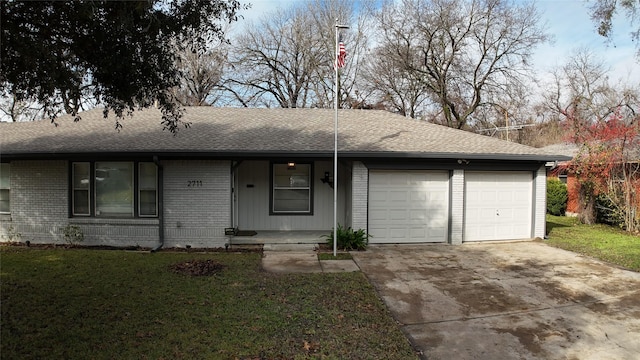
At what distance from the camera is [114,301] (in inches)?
232

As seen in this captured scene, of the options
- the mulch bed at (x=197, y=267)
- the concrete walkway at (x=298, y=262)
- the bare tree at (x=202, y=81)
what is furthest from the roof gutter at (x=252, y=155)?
the bare tree at (x=202, y=81)

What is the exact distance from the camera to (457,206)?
1097 cm

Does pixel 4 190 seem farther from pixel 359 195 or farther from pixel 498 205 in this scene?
pixel 498 205

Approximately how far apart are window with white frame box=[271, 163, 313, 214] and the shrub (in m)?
13.8

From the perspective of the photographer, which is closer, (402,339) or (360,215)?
(402,339)

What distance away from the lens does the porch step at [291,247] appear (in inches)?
397

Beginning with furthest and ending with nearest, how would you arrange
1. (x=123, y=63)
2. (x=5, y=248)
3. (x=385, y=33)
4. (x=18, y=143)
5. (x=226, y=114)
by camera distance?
(x=385, y=33) < (x=226, y=114) < (x=18, y=143) < (x=5, y=248) < (x=123, y=63)

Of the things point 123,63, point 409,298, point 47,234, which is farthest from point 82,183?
point 409,298

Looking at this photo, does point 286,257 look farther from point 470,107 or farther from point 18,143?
point 470,107

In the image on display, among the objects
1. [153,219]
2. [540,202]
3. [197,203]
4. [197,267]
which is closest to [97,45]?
[197,267]

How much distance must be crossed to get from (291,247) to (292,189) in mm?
2400

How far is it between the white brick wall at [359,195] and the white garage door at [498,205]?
3.14 m

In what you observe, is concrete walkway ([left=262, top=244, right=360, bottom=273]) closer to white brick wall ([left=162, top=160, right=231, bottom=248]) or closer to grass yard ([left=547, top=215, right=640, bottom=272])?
white brick wall ([left=162, top=160, right=231, bottom=248])

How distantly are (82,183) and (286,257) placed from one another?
6.38 metres
